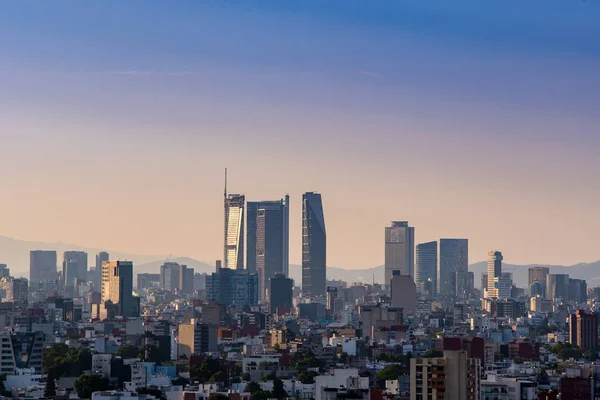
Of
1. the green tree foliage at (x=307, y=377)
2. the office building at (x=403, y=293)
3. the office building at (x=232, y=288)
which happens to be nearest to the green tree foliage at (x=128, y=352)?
the green tree foliage at (x=307, y=377)

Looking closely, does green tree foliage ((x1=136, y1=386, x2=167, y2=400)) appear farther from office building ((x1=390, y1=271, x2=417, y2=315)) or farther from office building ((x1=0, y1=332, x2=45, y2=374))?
office building ((x1=390, y1=271, x2=417, y2=315))

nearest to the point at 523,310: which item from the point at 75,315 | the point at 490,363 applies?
the point at 75,315

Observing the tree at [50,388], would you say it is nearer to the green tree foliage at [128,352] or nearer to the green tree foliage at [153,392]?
the green tree foliage at [153,392]

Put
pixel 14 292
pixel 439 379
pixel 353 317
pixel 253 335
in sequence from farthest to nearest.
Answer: pixel 14 292 → pixel 353 317 → pixel 253 335 → pixel 439 379

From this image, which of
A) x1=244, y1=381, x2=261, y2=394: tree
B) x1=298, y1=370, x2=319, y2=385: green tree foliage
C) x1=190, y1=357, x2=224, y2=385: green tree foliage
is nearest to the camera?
x1=244, y1=381, x2=261, y2=394: tree

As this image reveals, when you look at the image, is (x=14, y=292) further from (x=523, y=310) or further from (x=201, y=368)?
(x=201, y=368)

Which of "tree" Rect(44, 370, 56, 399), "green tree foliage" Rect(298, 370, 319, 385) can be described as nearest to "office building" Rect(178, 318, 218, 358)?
"green tree foliage" Rect(298, 370, 319, 385)
